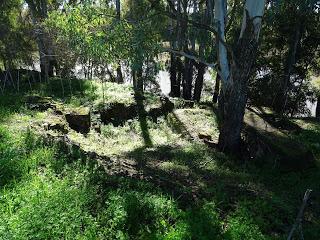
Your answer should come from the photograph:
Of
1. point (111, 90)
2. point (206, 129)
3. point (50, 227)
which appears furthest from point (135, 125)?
point (50, 227)

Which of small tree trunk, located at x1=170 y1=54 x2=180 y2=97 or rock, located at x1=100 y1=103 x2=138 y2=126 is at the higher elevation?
small tree trunk, located at x1=170 y1=54 x2=180 y2=97

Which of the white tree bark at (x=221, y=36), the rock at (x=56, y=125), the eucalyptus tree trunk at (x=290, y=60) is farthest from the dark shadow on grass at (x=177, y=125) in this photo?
the eucalyptus tree trunk at (x=290, y=60)

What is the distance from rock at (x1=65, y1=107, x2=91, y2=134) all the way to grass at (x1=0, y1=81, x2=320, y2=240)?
2138mm

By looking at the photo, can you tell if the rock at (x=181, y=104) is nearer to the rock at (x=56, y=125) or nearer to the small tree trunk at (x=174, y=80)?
the small tree trunk at (x=174, y=80)

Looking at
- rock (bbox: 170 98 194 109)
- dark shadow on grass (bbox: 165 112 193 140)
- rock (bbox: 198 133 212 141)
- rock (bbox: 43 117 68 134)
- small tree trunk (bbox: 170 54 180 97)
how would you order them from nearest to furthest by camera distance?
rock (bbox: 43 117 68 134) < rock (bbox: 198 133 212 141) < dark shadow on grass (bbox: 165 112 193 140) < rock (bbox: 170 98 194 109) < small tree trunk (bbox: 170 54 180 97)

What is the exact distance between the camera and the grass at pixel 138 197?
205 inches

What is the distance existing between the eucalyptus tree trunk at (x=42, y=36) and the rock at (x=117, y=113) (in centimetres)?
602

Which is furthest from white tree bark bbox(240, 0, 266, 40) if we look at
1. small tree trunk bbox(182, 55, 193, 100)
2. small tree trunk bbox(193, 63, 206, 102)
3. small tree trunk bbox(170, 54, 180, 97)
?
small tree trunk bbox(170, 54, 180, 97)

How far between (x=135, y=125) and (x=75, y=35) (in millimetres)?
4115

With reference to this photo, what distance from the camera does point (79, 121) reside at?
38.2 ft

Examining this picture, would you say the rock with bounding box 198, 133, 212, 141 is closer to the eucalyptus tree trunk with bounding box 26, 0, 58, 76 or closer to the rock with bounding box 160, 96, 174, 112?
the rock with bounding box 160, 96, 174, 112

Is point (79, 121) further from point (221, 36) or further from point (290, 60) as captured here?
point (290, 60)

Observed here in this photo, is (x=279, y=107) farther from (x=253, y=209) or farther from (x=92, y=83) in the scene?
(x=253, y=209)

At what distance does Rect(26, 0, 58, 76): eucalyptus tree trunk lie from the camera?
1945 centimetres
